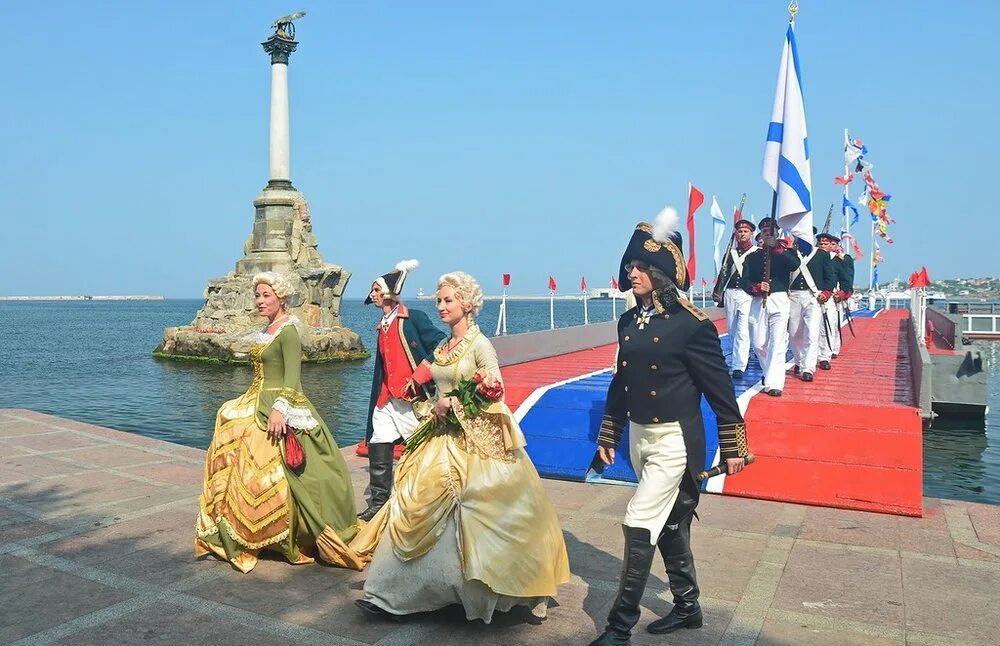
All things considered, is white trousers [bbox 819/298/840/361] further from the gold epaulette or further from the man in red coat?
the gold epaulette

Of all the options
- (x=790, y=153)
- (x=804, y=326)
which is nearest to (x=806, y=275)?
(x=804, y=326)

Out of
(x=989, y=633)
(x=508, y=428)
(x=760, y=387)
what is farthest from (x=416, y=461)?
(x=760, y=387)

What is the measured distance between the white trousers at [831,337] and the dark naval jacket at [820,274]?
3.01 feet

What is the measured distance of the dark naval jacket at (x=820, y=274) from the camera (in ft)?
35.2

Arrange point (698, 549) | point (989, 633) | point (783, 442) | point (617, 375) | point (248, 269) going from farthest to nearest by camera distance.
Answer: point (248, 269) → point (783, 442) → point (698, 549) → point (617, 375) → point (989, 633)

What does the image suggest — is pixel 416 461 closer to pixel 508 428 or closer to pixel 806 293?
pixel 508 428

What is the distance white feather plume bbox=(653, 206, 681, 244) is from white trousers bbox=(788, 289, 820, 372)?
6.48m

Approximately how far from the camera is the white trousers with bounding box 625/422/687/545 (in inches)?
160

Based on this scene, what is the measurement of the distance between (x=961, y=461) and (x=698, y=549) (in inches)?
429

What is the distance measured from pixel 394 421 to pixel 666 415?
9.46 ft

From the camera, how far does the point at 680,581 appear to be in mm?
4320

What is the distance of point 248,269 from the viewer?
123 feet

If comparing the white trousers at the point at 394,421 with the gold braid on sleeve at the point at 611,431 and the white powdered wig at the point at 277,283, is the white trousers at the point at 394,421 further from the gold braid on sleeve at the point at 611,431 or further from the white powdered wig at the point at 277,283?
the gold braid on sleeve at the point at 611,431

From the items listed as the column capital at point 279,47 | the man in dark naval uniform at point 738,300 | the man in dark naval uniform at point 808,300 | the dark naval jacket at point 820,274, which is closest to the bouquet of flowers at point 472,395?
the man in dark naval uniform at point 738,300
